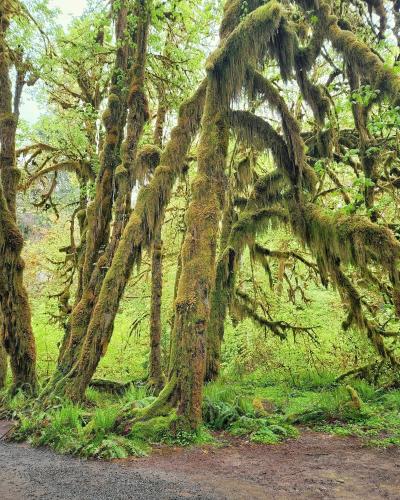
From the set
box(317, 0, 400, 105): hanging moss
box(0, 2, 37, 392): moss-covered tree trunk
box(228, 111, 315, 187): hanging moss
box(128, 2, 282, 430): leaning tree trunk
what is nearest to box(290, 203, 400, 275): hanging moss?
box(228, 111, 315, 187): hanging moss

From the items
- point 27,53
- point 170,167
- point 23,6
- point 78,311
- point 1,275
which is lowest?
point 78,311

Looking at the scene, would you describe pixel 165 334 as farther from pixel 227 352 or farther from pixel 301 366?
pixel 301 366

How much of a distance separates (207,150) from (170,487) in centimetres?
593

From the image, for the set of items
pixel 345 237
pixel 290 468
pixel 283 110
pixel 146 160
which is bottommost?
pixel 290 468

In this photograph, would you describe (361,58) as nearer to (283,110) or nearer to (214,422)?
(283,110)

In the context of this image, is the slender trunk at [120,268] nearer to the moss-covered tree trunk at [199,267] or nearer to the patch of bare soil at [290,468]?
the moss-covered tree trunk at [199,267]

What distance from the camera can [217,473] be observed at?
533 centimetres

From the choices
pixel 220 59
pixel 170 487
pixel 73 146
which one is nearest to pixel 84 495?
pixel 170 487

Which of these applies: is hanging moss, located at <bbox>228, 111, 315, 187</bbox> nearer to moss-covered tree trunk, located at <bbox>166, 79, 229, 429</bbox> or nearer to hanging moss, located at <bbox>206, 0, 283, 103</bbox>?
moss-covered tree trunk, located at <bbox>166, 79, 229, 429</bbox>

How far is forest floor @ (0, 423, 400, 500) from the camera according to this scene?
4660 millimetres

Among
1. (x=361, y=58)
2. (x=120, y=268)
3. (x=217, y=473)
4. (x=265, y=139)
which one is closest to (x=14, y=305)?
(x=120, y=268)

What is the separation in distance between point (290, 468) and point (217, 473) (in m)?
0.96

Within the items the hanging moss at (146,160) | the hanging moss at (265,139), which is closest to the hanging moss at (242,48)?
the hanging moss at (265,139)

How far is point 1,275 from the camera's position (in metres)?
11.0
